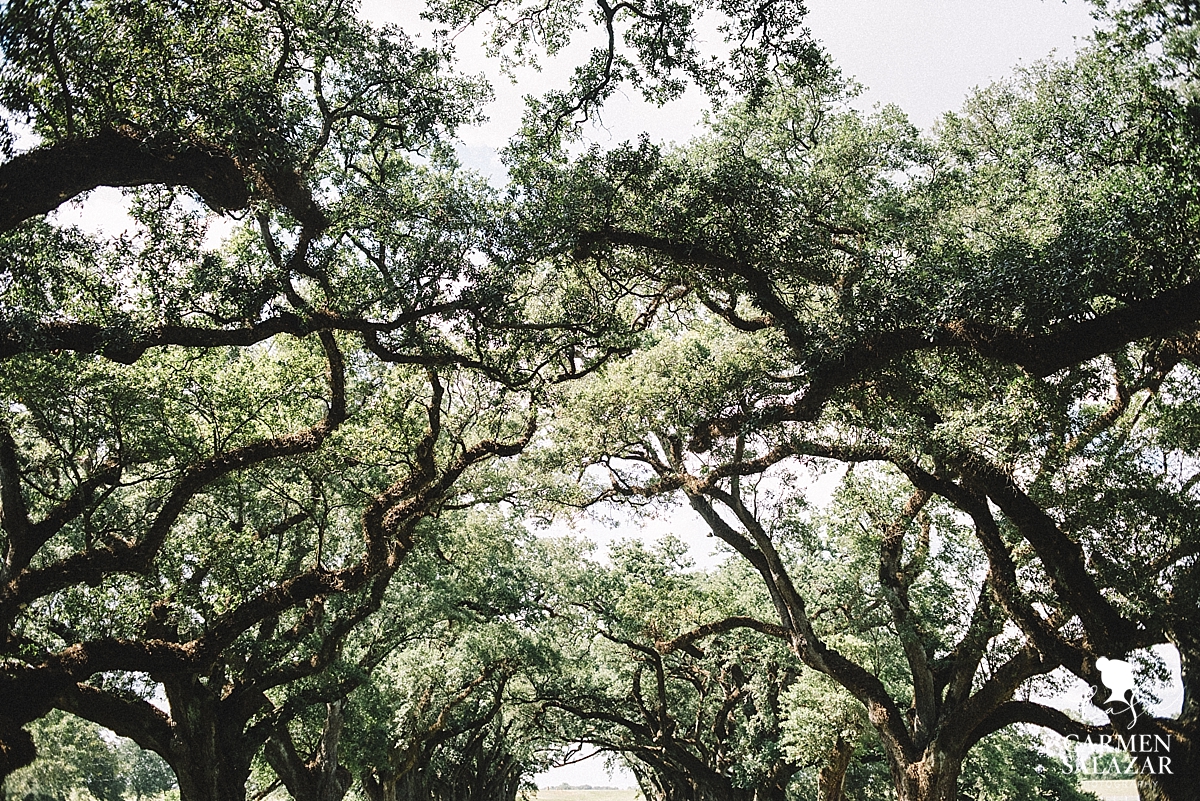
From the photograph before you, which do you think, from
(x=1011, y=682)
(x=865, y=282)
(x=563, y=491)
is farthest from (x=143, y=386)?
(x=1011, y=682)

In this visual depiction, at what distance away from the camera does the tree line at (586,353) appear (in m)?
7.49

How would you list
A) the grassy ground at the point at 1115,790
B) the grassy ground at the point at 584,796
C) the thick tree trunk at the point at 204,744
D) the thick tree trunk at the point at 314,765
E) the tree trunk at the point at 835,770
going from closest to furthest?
the thick tree trunk at the point at 204,744
the tree trunk at the point at 835,770
the thick tree trunk at the point at 314,765
the grassy ground at the point at 1115,790
the grassy ground at the point at 584,796

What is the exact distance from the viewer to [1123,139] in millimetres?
9016

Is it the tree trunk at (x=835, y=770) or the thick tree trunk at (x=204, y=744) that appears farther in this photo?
the tree trunk at (x=835, y=770)

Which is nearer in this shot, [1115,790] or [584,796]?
[1115,790]

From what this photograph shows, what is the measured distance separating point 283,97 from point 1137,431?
1098 cm

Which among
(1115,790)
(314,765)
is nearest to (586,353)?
(314,765)

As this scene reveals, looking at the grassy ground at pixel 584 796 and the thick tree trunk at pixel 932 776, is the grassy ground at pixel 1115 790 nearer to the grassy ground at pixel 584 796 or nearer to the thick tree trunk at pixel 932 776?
the grassy ground at pixel 584 796

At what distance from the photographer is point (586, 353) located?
1132cm

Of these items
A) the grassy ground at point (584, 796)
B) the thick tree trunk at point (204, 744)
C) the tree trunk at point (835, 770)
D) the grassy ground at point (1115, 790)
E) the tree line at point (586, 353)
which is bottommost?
the thick tree trunk at point (204, 744)

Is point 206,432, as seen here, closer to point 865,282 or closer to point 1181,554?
point 865,282

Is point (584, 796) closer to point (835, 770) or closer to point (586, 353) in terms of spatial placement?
point (835, 770)

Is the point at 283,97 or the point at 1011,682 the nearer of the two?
the point at 283,97

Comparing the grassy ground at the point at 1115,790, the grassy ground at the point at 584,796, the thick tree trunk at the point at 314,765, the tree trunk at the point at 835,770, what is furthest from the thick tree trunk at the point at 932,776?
the grassy ground at the point at 584,796
